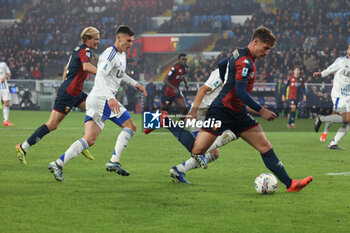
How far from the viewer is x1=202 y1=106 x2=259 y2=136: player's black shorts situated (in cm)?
718

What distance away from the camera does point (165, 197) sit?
698 centimetres

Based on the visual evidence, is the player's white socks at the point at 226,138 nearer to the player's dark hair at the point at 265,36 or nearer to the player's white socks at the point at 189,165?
the player's white socks at the point at 189,165

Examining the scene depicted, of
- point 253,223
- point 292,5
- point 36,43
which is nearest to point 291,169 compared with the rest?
point 253,223

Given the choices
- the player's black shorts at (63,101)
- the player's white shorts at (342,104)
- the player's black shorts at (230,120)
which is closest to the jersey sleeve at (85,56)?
the player's black shorts at (63,101)

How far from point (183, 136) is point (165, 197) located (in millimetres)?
1249

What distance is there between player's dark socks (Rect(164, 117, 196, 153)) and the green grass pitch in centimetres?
53

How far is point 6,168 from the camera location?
9484 millimetres

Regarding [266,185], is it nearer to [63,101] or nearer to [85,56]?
[85,56]

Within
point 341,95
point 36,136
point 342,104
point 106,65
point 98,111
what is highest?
point 106,65

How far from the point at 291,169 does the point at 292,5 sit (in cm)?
2539

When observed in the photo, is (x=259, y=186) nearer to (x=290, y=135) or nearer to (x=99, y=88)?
(x=99, y=88)

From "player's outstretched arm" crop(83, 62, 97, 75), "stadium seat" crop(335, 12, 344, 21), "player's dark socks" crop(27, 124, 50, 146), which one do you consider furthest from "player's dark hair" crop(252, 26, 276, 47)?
"stadium seat" crop(335, 12, 344, 21)

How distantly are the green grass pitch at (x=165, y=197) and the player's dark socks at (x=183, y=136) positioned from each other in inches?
21.0

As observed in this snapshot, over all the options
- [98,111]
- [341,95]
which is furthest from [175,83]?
[98,111]
